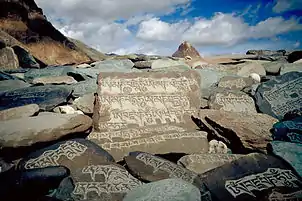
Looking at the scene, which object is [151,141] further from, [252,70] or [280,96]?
[252,70]

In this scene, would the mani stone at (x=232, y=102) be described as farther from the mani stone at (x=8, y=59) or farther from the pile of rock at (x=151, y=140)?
the mani stone at (x=8, y=59)

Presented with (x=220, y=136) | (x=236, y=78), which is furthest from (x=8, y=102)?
(x=236, y=78)

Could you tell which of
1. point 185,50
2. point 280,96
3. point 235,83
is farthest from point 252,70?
point 185,50

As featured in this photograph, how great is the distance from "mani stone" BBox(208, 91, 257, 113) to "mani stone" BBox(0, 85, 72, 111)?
2.39 meters

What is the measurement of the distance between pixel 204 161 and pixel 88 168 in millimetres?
1144

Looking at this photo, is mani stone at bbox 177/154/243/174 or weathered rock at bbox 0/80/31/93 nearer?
mani stone at bbox 177/154/243/174

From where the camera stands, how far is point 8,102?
4.11 metres

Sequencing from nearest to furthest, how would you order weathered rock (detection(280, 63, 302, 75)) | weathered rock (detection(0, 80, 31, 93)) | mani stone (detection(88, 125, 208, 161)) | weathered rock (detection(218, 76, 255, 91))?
mani stone (detection(88, 125, 208, 161))
weathered rock (detection(0, 80, 31, 93))
weathered rock (detection(218, 76, 255, 91))
weathered rock (detection(280, 63, 302, 75))

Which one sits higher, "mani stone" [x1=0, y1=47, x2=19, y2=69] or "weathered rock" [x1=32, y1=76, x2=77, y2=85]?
"mani stone" [x1=0, y1=47, x2=19, y2=69]

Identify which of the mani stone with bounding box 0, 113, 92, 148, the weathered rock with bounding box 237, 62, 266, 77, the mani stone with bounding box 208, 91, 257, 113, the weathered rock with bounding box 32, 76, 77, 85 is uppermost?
the weathered rock with bounding box 237, 62, 266, 77

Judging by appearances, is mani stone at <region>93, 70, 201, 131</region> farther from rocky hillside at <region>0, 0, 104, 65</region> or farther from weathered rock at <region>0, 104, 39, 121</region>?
rocky hillside at <region>0, 0, 104, 65</region>

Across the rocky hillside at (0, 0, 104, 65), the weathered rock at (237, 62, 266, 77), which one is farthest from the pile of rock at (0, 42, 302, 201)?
the rocky hillside at (0, 0, 104, 65)

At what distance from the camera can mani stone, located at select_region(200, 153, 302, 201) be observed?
2135 millimetres

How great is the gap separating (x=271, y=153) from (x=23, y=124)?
2656 mm
